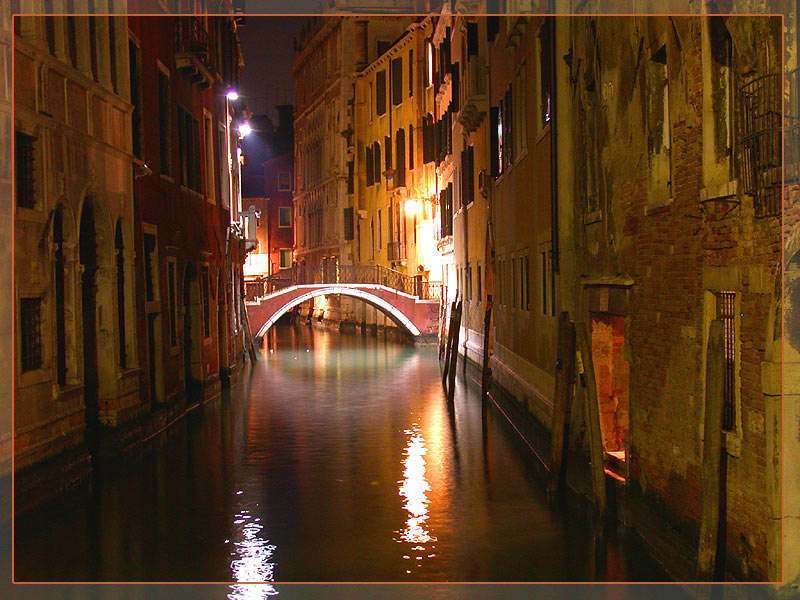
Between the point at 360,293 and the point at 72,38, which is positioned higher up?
the point at 72,38

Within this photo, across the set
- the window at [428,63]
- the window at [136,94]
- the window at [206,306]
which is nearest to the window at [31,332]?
the window at [136,94]

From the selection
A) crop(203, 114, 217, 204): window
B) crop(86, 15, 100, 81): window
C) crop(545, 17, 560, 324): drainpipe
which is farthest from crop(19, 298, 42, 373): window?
crop(203, 114, 217, 204): window

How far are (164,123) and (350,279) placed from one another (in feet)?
70.4

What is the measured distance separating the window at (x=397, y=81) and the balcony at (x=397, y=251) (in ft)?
17.7

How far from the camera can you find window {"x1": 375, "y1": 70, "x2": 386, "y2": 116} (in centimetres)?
4316

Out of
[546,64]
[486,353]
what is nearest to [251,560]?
[546,64]

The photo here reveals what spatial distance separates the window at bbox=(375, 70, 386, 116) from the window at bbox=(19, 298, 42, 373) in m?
33.7

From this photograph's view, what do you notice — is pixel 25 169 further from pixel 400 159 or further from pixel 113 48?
pixel 400 159

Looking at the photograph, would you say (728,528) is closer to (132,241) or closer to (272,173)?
(132,241)

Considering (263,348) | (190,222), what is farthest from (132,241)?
(263,348)

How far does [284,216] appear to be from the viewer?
64000 mm

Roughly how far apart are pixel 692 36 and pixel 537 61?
7.49 m

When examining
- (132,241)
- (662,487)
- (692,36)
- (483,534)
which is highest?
(692,36)

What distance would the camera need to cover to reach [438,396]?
2164 centimetres
